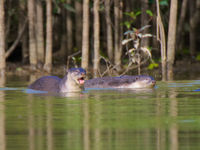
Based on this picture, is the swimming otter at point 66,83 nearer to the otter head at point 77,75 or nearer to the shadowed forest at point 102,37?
the otter head at point 77,75

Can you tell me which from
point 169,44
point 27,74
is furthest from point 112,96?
point 27,74

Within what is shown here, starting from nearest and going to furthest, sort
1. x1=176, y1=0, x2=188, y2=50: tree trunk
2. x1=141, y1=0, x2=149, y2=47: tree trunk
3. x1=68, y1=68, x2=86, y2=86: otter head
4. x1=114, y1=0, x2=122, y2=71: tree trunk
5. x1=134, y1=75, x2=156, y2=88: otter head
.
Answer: x1=68, y1=68, x2=86, y2=86: otter head → x1=134, y1=75, x2=156, y2=88: otter head → x1=114, y1=0, x2=122, y2=71: tree trunk → x1=141, y1=0, x2=149, y2=47: tree trunk → x1=176, y1=0, x2=188, y2=50: tree trunk

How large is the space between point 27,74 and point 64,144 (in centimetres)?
2419

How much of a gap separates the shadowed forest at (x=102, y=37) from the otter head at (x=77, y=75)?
24.5 feet

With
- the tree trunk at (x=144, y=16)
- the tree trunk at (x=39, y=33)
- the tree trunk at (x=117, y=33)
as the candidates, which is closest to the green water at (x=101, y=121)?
the tree trunk at (x=117, y=33)

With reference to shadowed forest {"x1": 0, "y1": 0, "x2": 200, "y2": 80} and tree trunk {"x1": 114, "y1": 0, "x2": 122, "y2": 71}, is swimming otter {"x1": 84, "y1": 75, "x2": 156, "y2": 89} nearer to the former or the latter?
shadowed forest {"x1": 0, "y1": 0, "x2": 200, "y2": 80}

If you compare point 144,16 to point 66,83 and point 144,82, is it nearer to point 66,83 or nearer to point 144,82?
point 144,82

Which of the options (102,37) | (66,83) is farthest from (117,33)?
(66,83)

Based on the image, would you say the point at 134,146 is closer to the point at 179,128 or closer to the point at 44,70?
the point at 179,128

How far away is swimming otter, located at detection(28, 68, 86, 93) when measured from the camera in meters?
19.1

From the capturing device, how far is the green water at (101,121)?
10.2 metres

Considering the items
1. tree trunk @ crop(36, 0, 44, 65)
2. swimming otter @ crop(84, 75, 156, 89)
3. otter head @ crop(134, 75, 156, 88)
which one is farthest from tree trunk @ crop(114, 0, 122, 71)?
otter head @ crop(134, 75, 156, 88)

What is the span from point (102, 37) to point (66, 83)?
3111cm

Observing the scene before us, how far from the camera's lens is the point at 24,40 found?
41938 millimetres
